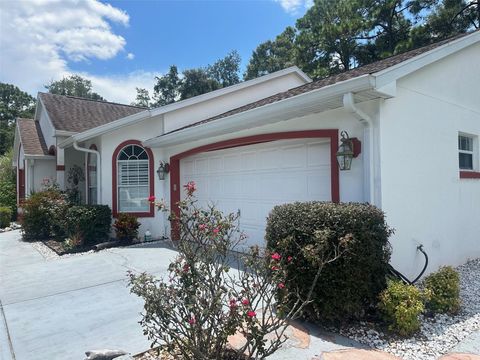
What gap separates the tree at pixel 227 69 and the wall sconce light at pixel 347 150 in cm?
3796

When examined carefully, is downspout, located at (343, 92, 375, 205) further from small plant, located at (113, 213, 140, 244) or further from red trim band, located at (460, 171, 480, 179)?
small plant, located at (113, 213, 140, 244)

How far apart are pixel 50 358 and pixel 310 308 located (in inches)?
117

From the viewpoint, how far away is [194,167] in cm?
990

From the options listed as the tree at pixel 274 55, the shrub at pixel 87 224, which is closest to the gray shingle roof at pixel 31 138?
the shrub at pixel 87 224

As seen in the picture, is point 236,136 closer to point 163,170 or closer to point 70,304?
point 163,170

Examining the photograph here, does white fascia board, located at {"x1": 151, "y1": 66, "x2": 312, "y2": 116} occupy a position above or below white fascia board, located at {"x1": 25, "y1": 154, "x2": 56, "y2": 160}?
above

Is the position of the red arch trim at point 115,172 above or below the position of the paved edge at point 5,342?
above

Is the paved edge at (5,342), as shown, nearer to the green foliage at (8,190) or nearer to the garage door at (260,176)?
the garage door at (260,176)

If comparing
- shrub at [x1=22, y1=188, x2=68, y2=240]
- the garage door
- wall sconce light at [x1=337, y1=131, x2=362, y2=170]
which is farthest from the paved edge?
shrub at [x1=22, y1=188, x2=68, y2=240]

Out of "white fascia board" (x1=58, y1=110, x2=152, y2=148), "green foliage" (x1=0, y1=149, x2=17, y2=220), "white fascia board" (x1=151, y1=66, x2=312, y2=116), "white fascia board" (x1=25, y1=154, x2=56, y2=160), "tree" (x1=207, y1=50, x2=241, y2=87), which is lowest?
"green foliage" (x1=0, y1=149, x2=17, y2=220)

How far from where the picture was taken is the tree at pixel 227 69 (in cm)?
4194

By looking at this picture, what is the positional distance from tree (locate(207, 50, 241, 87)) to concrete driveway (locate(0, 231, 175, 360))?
3644 cm

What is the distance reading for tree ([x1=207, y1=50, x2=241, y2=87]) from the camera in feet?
138

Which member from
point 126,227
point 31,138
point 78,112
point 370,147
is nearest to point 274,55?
point 78,112
